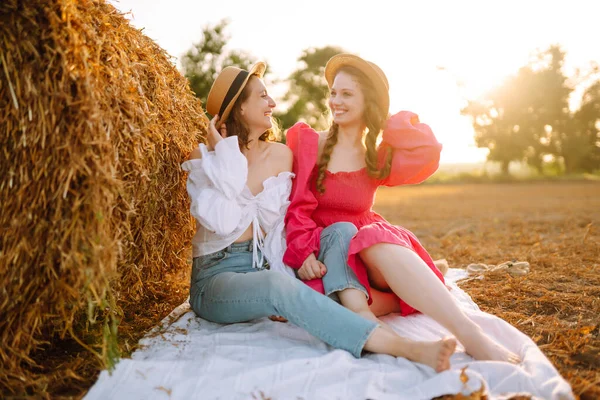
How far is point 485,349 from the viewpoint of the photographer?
2.31 meters

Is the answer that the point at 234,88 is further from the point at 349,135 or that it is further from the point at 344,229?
the point at 344,229

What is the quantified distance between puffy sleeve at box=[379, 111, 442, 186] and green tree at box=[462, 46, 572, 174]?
29160 mm

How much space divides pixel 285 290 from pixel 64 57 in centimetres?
141

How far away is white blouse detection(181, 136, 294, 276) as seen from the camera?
281cm

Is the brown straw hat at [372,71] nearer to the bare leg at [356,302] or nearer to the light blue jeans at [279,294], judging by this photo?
the light blue jeans at [279,294]

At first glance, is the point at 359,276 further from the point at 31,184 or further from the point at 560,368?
the point at 31,184

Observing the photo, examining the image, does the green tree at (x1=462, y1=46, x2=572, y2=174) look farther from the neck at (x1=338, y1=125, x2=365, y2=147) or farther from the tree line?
the neck at (x1=338, y1=125, x2=365, y2=147)

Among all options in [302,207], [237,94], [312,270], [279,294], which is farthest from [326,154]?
[279,294]

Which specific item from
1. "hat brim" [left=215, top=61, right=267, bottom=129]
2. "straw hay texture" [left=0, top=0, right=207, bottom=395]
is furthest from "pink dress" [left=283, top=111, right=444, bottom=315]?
"straw hay texture" [left=0, top=0, right=207, bottom=395]

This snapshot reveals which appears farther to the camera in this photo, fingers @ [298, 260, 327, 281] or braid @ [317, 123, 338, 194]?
braid @ [317, 123, 338, 194]

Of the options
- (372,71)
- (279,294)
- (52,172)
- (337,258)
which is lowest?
(279,294)

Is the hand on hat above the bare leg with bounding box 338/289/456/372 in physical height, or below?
above

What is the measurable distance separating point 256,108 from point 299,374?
5.46ft

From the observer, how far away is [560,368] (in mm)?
2404
